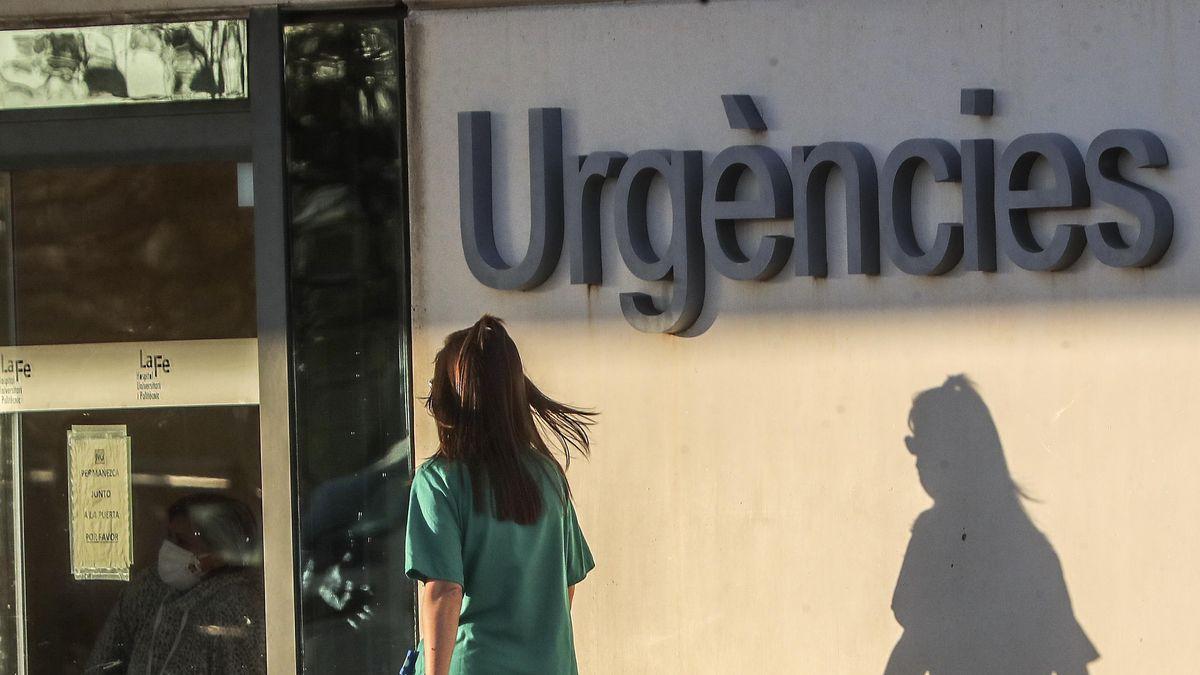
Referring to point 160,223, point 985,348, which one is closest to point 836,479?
point 985,348

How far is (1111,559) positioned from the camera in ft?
15.8

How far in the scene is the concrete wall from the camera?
481cm

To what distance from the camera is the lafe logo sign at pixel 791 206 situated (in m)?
4.77

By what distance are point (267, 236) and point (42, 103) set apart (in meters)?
1.02

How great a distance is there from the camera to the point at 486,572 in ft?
12.6

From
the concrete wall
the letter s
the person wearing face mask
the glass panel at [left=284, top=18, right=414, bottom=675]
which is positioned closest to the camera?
the letter s

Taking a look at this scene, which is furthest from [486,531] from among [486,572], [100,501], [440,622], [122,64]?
[122,64]

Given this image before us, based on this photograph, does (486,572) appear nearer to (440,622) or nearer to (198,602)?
(440,622)

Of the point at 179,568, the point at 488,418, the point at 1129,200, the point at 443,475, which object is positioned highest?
the point at 1129,200

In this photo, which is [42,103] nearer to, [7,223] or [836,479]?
[7,223]

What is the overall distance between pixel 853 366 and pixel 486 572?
5.71 ft

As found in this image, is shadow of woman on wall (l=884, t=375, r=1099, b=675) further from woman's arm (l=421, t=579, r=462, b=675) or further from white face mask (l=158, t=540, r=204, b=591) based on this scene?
white face mask (l=158, t=540, r=204, b=591)

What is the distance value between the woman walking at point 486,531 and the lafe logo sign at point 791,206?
1318 mm

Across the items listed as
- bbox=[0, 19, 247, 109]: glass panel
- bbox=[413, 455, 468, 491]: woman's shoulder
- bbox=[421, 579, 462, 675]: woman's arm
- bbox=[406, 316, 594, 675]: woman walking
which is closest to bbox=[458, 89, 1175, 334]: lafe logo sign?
bbox=[0, 19, 247, 109]: glass panel
